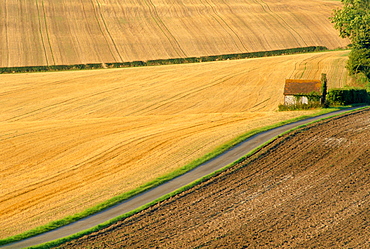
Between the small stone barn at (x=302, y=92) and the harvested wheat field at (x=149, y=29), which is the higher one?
the small stone barn at (x=302, y=92)

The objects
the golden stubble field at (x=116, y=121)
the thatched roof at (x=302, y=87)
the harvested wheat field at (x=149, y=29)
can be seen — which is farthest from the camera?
the harvested wheat field at (x=149, y=29)

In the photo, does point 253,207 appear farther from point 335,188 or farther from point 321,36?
point 321,36

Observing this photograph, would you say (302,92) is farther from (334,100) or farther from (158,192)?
(158,192)

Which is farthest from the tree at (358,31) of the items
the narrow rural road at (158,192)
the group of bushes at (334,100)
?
the narrow rural road at (158,192)

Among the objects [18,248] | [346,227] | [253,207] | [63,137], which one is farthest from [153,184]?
[63,137]

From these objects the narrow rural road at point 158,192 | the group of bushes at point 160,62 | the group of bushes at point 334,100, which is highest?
the narrow rural road at point 158,192

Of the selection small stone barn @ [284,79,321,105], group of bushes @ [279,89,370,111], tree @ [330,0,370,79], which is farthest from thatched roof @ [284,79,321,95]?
tree @ [330,0,370,79]

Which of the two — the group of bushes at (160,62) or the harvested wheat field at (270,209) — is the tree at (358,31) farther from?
the harvested wheat field at (270,209)

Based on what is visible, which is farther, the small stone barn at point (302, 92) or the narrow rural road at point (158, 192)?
the small stone barn at point (302, 92)

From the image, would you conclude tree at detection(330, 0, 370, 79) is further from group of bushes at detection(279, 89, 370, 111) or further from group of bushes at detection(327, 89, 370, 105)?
group of bushes at detection(279, 89, 370, 111)
